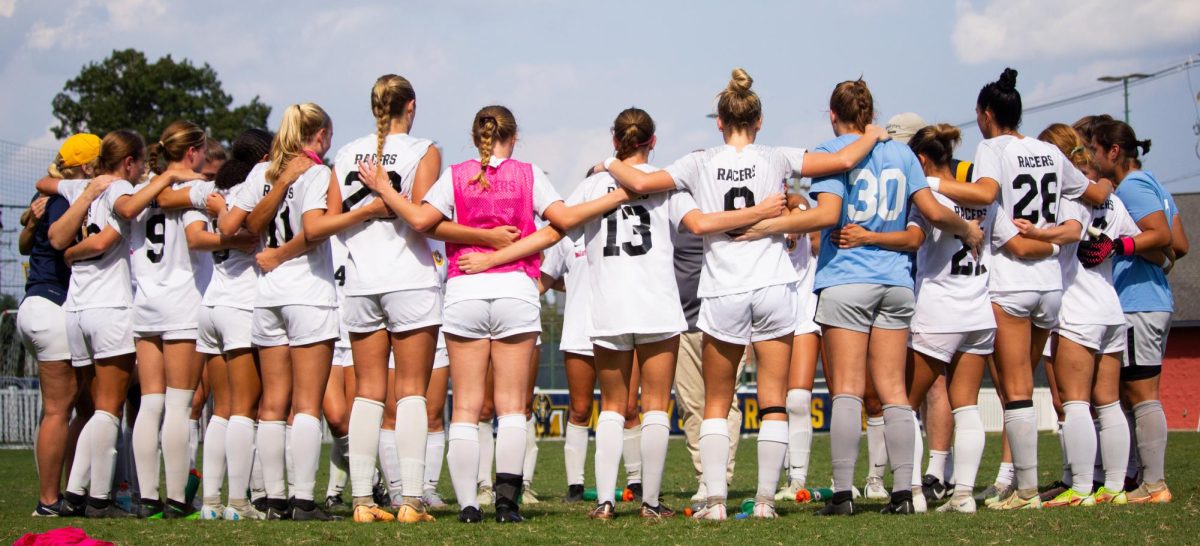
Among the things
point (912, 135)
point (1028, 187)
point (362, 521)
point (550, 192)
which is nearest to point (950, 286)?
point (1028, 187)

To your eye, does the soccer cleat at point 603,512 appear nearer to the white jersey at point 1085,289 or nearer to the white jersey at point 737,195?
the white jersey at point 737,195

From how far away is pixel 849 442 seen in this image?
6.43 m

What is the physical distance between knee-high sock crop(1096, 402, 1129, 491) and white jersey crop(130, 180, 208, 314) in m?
5.70

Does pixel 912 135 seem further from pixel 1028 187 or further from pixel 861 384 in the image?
pixel 861 384

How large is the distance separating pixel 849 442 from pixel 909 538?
1001 millimetres

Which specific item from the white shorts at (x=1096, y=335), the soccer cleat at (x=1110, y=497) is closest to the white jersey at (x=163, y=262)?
the white shorts at (x=1096, y=335)

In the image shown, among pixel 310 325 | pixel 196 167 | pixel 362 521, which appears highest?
pixel 196 167

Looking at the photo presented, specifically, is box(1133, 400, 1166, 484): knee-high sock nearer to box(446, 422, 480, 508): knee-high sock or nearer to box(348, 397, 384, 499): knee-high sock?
box(446, 422, 480, 508): knee-high sock

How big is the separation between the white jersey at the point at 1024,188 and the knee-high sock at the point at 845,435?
128cm

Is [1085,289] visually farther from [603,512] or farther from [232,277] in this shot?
[232,277]

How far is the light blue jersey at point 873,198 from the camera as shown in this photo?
643 cm

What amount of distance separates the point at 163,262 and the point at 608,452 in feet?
10.4

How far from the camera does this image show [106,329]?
300 inches

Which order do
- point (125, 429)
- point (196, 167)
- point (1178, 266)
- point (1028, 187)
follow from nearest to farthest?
point (1028, 187), point (196, 167), point (125, 429), point (1178, 266)
